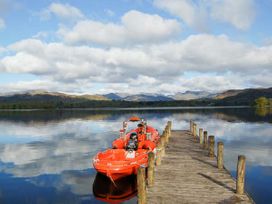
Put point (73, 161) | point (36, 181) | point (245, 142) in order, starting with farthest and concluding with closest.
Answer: point (245, 142) → point (73, 161) → point (36, 181)

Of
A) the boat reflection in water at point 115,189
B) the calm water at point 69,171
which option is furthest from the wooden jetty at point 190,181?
the calm water at point 69,171

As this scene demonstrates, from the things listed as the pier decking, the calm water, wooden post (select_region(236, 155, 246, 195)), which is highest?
wooden post (select_region(236, 155, 246, 195))

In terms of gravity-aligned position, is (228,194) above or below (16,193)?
above

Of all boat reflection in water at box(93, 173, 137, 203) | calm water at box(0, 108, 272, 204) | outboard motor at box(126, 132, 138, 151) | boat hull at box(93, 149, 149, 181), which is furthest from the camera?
outboard motor at box(126, 132, 138, 151)

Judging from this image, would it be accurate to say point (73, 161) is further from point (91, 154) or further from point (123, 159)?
point (123, 159)

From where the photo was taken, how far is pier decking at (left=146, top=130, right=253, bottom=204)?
13781 mm

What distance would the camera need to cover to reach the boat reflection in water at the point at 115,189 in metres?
18.4

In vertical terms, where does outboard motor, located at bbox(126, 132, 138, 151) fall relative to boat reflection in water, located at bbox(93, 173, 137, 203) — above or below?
above

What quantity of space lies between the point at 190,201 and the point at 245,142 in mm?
29042

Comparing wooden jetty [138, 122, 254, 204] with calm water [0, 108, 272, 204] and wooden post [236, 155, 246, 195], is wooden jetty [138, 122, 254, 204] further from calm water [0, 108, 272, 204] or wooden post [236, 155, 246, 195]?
calm water [0, 108, 272, 204]

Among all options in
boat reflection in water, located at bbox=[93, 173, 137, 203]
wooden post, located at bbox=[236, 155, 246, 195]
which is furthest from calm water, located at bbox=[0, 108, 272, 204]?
wooden post, located at bbox=[236, 155, 246, 195]

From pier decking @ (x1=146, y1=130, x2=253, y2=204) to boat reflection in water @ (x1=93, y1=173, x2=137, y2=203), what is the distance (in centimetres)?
229

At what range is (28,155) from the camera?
110ft

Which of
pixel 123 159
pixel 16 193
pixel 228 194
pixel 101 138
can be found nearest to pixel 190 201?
pixel 228 194
